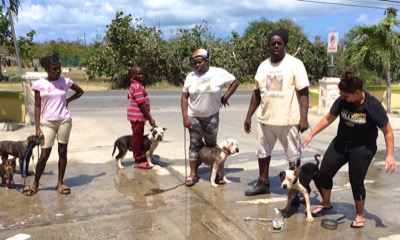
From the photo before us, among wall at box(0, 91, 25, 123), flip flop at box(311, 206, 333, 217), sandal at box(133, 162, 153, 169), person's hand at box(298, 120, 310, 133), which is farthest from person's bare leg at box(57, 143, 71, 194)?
wall at box(0, 91, 25, 123)

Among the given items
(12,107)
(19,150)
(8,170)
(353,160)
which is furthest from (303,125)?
(12,107)

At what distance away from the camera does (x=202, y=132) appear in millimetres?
5562

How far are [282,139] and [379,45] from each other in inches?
436

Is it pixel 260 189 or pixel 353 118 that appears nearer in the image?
pixel 353 118

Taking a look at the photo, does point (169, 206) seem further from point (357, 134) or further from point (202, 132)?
point (357, 134)

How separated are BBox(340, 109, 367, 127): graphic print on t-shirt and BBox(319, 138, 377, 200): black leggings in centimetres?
25

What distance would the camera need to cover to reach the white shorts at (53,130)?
16.4ft

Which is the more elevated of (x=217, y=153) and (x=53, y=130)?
(x=53, y=130)

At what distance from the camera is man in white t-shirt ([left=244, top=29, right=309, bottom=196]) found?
4504 mm

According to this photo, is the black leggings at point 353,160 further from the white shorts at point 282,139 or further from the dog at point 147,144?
the dog at point 147,144

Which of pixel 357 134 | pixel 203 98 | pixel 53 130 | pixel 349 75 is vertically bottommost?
pixel 53 130

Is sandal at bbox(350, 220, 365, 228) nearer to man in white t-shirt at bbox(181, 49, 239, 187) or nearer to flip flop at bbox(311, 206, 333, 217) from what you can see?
flip flop at bbox(311, 206, 333, 217)

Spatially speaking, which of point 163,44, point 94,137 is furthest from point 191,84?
point 163,44

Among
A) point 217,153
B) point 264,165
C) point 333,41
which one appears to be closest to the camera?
point 264,165
